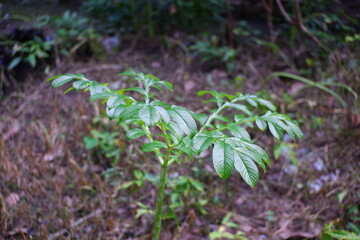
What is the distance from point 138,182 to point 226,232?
642 millimetres

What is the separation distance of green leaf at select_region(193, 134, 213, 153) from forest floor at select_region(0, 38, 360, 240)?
92 centimetres

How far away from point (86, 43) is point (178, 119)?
116 inches

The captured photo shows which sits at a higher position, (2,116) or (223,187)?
(2,116)

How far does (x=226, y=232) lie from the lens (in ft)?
5.66

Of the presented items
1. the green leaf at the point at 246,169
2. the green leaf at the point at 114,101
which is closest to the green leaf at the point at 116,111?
the green leaf at the point at 114,101

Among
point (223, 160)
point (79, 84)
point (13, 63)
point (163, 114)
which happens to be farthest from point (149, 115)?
point (13, 63)

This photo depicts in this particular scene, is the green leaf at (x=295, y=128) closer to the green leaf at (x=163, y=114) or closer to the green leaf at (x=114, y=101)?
the green leaf at (x=163, y=114)

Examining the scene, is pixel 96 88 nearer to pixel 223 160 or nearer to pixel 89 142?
pixel 223 160

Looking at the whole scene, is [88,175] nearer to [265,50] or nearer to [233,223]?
[233,223]

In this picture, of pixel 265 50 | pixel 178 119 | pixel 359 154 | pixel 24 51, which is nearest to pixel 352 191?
pixel 359 154

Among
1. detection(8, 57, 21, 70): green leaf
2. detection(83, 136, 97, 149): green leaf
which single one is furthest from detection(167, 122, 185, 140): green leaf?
detection(8, 57, 21, 70): green leaf

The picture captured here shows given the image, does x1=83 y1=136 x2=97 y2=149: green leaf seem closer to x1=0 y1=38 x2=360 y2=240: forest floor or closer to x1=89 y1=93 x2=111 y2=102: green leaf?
x1=0 y1=38 x2=360 y2=240: forest floor

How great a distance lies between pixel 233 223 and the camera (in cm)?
184

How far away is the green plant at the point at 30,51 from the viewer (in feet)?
9.02
